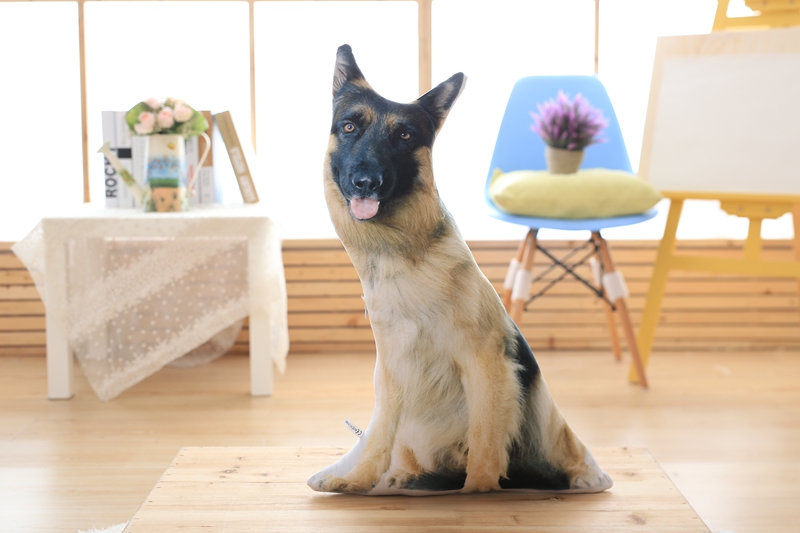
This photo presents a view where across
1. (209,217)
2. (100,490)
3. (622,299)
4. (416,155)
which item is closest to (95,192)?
(209,217)

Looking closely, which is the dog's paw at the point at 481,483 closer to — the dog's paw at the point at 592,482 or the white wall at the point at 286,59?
the dog's paw at the point at 592,482

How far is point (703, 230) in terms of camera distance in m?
3.01

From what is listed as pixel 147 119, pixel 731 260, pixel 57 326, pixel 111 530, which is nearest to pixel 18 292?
pixel 57 326

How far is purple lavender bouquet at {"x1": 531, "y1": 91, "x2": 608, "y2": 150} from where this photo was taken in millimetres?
2293

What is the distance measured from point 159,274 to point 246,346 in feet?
2.20

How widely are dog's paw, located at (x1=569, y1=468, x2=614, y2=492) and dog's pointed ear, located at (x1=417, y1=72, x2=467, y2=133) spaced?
25.0 inches

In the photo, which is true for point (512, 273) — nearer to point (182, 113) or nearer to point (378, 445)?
point (182, 113)

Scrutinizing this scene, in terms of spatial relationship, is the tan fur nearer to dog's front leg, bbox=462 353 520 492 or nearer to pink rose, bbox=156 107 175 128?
dog's front leg, bbox=462 353 520 492

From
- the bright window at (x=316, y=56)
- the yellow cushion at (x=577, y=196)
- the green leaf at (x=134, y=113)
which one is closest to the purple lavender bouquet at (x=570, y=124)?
the yellow cushion at (x=577, y=196)

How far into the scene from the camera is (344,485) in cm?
129

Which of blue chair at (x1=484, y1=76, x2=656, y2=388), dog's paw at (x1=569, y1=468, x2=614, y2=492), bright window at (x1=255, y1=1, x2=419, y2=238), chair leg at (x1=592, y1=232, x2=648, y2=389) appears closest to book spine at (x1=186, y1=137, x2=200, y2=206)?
bright window at (x1=255, y1=1, x2=419, y2=238)

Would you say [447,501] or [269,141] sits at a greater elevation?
[269,141]

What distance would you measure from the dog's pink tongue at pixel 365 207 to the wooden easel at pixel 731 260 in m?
1.48

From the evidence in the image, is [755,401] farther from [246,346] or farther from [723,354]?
[246,346]
